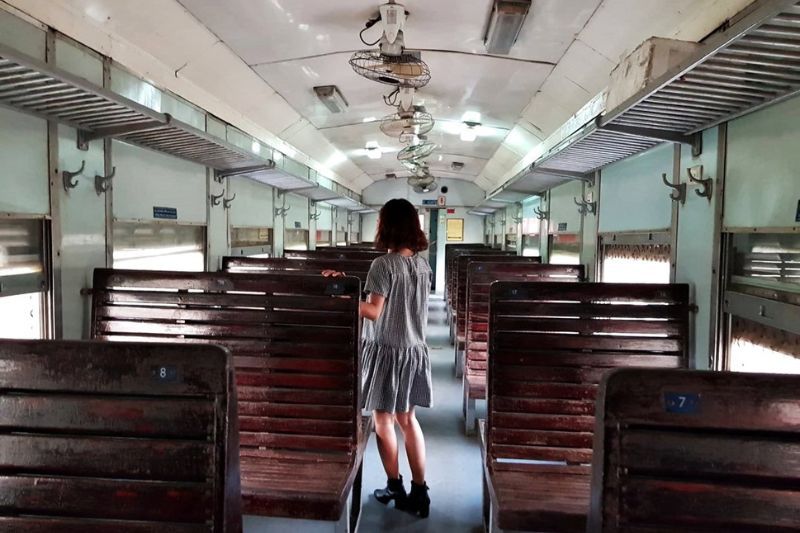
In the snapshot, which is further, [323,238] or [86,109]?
[323,238]

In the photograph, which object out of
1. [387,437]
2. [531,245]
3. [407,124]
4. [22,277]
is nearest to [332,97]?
[407,124]

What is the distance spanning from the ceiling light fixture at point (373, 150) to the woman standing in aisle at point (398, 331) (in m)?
6.81

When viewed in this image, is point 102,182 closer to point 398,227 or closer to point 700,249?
point 398,227

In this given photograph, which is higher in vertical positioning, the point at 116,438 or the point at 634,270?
the point at 634,270

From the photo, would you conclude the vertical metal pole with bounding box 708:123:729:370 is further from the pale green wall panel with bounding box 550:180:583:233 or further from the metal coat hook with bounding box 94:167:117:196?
the metal coat hook with bounding box 94:167:117:196

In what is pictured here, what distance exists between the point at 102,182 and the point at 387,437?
100 inches

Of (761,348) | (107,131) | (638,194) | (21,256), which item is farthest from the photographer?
(638,194)


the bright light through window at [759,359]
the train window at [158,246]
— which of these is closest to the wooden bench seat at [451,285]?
the train window at [158,246]

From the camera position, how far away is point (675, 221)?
11.5 feet

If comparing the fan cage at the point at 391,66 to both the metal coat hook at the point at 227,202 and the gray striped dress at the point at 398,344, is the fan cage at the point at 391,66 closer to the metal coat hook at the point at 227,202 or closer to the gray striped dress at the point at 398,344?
the gray striped dress at the point at 398,344

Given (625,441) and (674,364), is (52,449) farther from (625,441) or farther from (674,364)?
(674,364)

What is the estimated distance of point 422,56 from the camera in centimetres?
488

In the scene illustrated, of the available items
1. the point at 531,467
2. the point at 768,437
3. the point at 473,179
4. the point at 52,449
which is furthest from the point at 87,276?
the point at 473,179

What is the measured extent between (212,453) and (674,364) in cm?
241
